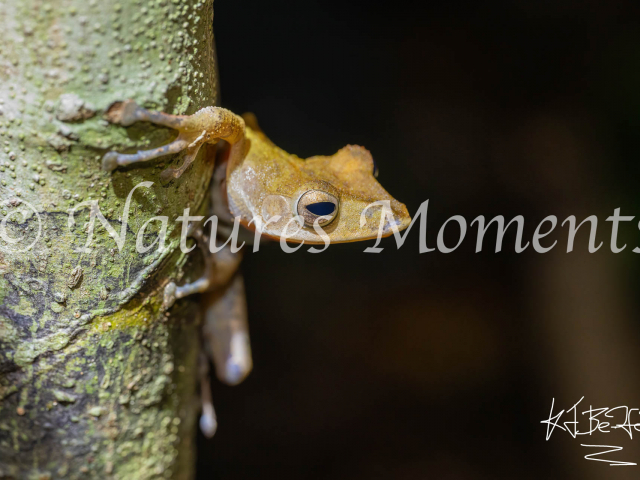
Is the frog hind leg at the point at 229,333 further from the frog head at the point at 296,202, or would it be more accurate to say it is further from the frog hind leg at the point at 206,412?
the frog head at the point at 296,202

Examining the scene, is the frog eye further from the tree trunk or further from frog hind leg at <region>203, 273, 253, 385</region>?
frog hind leg at <region>203, 273, 253, 385</region>

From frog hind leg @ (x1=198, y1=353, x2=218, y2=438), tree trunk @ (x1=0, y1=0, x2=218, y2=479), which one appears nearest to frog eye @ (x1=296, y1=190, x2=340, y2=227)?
tree trunk @ (x1=0, y1=0, x2=218, y2=479)

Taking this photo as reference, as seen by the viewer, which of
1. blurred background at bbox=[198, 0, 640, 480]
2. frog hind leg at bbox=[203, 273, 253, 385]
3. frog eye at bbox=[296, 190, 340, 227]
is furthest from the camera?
blurred background at bbox=[198, 0, 640, 480]

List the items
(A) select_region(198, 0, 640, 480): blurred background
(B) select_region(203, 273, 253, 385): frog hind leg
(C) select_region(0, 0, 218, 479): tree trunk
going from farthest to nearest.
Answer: (A) select_region(198, 0, 640, 480): blurred background → (B) select_region(203, 273, 253, 385): frog hind leg → (C) select_region(0, 0, 218, 479): tree trunk

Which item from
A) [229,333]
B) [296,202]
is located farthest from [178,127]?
[229,333]
